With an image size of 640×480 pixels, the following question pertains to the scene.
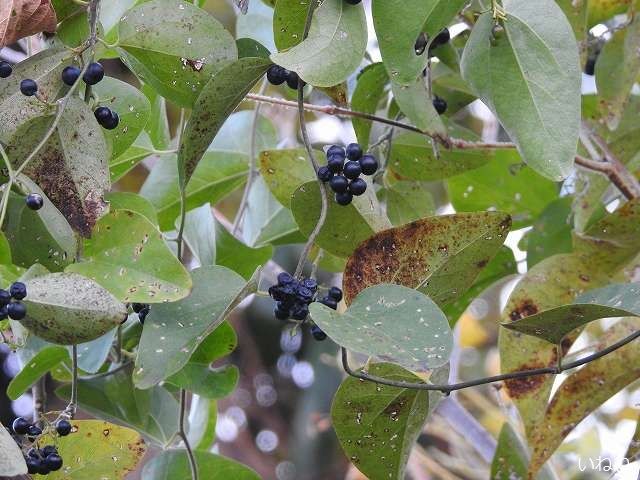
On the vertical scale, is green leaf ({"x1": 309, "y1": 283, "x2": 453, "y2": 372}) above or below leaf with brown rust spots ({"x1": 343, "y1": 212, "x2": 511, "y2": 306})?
above

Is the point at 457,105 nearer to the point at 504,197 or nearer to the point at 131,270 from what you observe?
the point at 504,197

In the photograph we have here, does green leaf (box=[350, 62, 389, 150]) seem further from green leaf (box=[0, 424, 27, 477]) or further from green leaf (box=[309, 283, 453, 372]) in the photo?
green leaf (box=[0, 424, 27, 477])

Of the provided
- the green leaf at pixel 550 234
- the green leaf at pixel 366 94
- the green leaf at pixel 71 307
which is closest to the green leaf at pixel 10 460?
the green leaf at pixel 71 307

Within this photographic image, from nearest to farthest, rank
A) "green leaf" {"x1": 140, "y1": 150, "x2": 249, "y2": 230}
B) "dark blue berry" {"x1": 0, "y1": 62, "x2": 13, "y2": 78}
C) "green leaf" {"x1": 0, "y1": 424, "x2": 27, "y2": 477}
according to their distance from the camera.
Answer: "green leaf" {"x1": 0, "y1": 424, "x2": 27, "y2": 477}, "dark blue berry" {"x1": 0, "y1": 62, "x2": 13, "y2": 78}, "green leaf" {"x1": 140, "y1": 150, "x2": 249, "y2": 230}

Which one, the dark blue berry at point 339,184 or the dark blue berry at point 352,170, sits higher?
the dark blue berry at point 352,170

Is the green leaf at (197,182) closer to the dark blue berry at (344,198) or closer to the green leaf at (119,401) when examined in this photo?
the green leaf at (119,401)

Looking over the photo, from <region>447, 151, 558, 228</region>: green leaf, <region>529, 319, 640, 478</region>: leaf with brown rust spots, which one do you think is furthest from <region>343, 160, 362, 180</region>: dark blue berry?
<region>447, 151, 558, 228</region>: green leaf

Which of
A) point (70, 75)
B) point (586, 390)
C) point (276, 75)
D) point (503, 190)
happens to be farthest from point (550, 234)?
point (70, 75)
